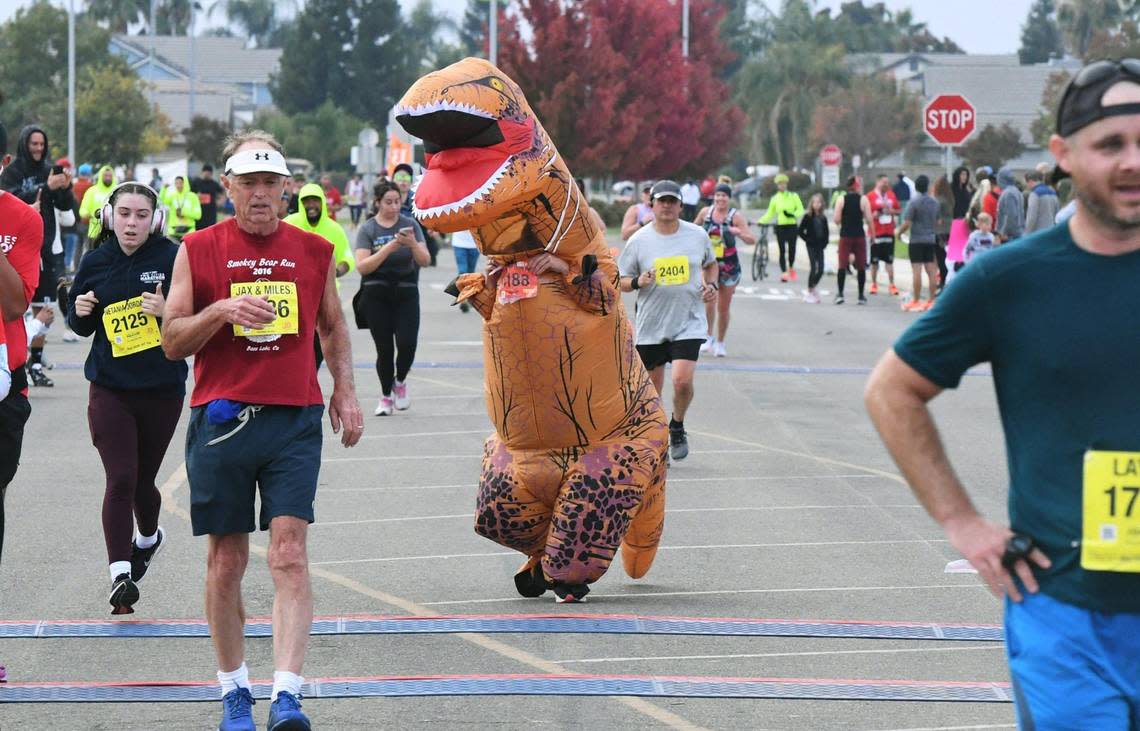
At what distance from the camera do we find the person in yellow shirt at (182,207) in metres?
25.5

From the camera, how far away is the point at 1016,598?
11.8 feet

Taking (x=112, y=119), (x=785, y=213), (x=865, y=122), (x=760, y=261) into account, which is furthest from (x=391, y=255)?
(x=865, y=122)

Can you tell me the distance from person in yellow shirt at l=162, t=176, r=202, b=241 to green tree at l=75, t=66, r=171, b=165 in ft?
107

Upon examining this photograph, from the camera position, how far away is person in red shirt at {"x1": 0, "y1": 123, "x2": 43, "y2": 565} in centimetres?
619

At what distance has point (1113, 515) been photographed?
3.50 m

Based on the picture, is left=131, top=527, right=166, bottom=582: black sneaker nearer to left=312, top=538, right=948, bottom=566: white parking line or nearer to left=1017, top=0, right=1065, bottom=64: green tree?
left=312, top=538, right=948, bottom=566: white parking line

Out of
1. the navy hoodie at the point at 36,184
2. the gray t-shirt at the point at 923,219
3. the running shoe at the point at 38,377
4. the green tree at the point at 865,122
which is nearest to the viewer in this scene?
the navy hoodie at the point at 36,184

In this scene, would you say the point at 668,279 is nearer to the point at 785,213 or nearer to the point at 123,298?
the point at 123,298

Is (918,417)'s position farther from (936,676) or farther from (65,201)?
(65,201)

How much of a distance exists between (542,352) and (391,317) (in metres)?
6.01

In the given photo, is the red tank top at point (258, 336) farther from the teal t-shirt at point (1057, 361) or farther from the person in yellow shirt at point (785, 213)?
the person in yellow shirt at point (785, 213)

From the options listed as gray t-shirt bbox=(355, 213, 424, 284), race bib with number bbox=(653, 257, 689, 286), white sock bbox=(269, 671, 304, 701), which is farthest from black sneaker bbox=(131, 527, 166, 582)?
gray t-shirt bbox=(355, 213, 424, 284)

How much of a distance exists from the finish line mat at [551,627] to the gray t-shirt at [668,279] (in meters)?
4.04

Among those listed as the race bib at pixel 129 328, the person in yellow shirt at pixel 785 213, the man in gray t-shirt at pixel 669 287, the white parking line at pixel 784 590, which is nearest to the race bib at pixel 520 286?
the white parking line at pixel 784 590
